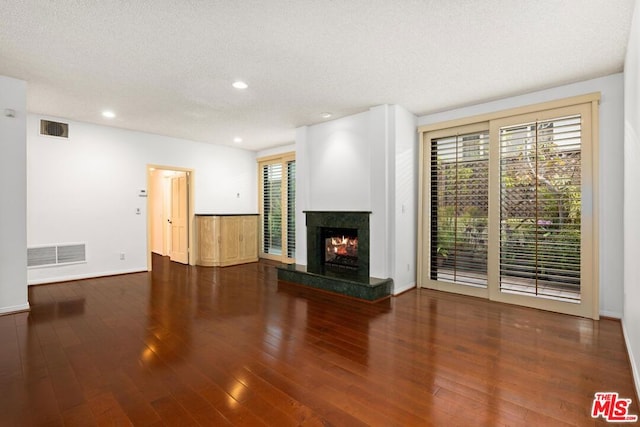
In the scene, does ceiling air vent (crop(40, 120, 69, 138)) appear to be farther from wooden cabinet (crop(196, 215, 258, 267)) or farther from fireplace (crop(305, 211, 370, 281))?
fireplace (crop(305, 211, 370, 281))

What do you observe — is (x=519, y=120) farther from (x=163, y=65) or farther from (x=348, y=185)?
(x=163, y=65)

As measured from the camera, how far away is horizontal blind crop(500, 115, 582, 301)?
3.67 meters

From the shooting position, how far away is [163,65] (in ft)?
10.9

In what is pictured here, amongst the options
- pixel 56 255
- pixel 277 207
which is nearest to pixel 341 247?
pixel 277 207

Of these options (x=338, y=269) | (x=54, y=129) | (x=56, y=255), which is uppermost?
(x=54, y=129)

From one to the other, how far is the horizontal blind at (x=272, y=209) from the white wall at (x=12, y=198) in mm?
4527

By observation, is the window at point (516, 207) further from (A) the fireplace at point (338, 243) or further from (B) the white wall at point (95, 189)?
(B) the white wall at point (95, 189)

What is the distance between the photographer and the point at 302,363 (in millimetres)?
2516

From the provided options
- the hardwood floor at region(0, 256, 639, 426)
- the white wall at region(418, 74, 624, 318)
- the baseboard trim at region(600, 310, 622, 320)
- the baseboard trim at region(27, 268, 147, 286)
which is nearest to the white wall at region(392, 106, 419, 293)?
the hardwood floor at region(0, 256, 639, 426)

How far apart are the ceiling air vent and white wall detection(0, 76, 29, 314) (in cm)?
160

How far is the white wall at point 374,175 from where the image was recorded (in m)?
4.54

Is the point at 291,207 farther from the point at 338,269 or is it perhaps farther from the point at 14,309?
the point at 14,309

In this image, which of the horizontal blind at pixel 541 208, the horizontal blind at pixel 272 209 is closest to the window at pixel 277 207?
the horizontal blind at pixel 272 209

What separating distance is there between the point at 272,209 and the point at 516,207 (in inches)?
203
